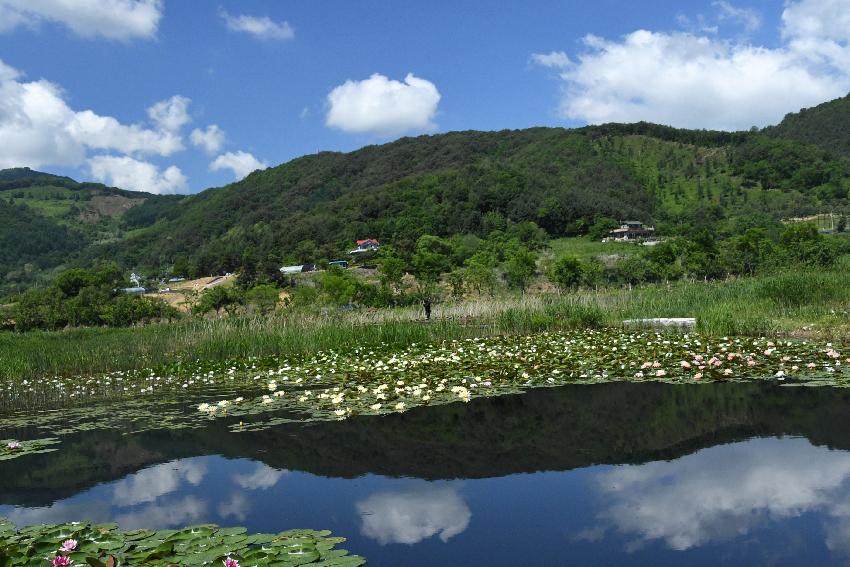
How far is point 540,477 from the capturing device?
20.7 ft

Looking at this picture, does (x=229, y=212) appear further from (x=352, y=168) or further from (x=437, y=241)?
(x=437, y=241)

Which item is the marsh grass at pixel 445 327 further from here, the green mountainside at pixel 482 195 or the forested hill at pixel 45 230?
the forested hill at pixel 45 230

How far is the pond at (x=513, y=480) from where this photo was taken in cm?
486

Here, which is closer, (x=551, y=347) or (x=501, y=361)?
(x=501, y=361)

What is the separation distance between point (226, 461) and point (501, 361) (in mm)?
6322

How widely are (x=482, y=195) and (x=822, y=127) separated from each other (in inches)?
3320

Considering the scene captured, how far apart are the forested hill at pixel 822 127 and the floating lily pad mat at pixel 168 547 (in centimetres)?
14336

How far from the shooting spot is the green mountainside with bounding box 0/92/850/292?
94500 mm

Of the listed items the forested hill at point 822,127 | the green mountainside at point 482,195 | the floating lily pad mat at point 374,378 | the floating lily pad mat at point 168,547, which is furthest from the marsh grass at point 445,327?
the forested hill at point 822,127

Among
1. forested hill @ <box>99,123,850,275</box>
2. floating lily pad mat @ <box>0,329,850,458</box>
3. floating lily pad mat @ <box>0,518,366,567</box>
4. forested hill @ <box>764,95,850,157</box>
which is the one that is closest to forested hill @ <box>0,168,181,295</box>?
forested hill @ <box>99,123,850,275</box>

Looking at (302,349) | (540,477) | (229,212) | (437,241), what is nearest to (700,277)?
(437,241)

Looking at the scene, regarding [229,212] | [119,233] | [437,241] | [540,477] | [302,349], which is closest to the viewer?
[540,477]

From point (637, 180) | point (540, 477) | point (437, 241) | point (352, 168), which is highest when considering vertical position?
point (352, 168)

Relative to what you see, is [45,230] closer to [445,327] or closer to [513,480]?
A: [445,327]
